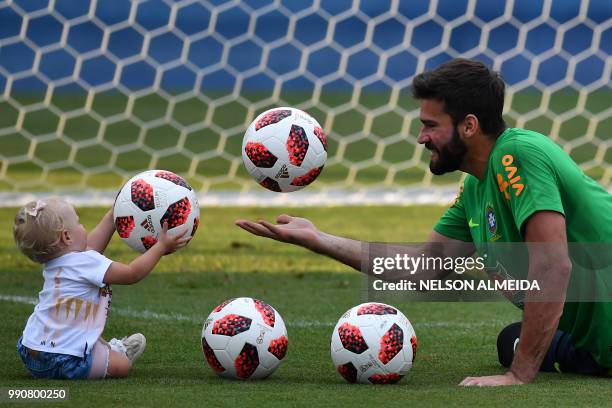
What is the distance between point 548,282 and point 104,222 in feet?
6.58

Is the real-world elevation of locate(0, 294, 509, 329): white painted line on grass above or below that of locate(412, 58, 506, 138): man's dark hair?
below

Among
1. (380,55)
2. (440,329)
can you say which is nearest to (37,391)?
(440,329)

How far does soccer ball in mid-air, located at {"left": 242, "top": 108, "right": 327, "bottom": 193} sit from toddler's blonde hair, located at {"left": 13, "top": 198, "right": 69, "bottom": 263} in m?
0.95

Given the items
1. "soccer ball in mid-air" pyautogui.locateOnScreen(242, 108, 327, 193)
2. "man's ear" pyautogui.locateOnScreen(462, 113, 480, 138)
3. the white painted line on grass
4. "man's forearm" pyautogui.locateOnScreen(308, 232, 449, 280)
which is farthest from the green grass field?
"man's ear" pyautogui.locateOnScreen(462, 113, 480, 138)

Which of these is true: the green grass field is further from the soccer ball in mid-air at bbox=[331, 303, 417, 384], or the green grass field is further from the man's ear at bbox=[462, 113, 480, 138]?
the man's ear at bbox=[462, 113, 480, 138]

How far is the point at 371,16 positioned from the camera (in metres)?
13.3

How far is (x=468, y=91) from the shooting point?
4.43 meters

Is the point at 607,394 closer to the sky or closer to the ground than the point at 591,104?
closer to the sky

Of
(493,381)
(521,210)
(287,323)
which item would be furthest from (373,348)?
(287,323)

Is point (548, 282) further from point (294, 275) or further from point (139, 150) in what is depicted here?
point (139, 150)

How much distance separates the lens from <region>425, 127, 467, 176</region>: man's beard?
451cm

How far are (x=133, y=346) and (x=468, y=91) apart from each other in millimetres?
1801

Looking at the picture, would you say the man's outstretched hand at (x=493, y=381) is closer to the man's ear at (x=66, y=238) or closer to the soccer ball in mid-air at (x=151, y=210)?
the soccer ball in mid-air at (x=151, y=210)

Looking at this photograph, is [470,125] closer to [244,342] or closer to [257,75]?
[244,342]
